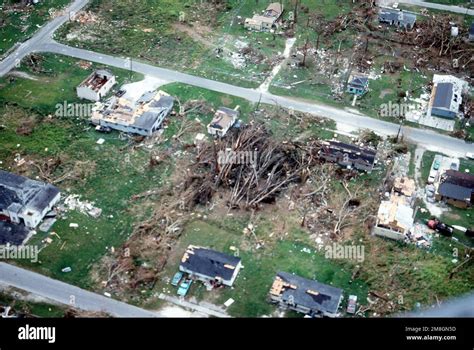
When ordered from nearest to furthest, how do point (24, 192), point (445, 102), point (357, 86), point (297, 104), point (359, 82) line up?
point (24, 192), point (445, 102), point (297, 104), point (357, 86), point (359, 82)

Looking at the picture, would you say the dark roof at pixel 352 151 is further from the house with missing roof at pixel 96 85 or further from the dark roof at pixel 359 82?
the house with missing roof at pixel 96 85

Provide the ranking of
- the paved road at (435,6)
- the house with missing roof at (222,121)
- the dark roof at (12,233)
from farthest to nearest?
the paved road at (435,6) → the house with missing roof at (222,121) → the dark roof at (12,233)

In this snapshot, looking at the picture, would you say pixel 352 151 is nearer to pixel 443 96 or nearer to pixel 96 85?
pixel 443 96

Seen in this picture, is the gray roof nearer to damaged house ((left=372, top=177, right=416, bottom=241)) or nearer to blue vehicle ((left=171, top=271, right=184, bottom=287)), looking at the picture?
blue vehicle ((left=171, top=271, right=184, bottom=287))

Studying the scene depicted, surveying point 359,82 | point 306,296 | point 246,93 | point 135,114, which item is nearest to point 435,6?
point 359,82

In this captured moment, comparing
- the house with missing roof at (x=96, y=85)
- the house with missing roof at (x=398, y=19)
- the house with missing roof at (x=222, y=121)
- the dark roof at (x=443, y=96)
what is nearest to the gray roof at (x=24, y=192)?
the house with missing roof at (x=96, y=85)
